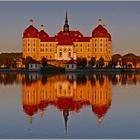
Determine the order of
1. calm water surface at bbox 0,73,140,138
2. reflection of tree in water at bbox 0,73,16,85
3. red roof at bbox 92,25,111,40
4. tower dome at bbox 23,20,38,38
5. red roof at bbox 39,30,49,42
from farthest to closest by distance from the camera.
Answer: red roof at bbox 39,30,49,42
tower dome at bbox 23,20,38,38
red roof at bbox 92,25,111,40
reflection of tree in water at bbox 0,73,16,85
calm water surface at bbox 0,73,140,138

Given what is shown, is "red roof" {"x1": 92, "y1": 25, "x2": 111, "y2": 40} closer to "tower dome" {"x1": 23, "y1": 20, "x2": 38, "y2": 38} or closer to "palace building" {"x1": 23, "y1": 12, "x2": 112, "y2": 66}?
"palace building" {"x1": 23, "y1": 12, "x2": 112, "y2": 66}

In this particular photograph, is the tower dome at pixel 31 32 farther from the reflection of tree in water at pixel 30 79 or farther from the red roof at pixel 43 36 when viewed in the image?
the reflection of tree in water at pixel 30 79

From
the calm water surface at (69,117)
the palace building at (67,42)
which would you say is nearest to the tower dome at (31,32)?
the palace building at (67,42)

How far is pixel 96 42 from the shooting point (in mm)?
46156

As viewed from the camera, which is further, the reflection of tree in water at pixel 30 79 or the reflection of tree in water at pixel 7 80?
the reflection of tree in water at pixel 7 80

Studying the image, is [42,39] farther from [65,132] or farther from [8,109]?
[65,132]

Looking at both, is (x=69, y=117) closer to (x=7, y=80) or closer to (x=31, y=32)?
(x=7, y=80)

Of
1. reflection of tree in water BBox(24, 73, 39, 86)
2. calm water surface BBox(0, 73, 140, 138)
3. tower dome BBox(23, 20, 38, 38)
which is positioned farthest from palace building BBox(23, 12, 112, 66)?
calm water surface BBox(0, 73, 140, 138)

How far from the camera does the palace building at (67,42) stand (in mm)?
45562

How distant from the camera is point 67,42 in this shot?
4506 centimetres

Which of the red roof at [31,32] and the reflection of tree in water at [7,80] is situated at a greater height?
the red roof at [31,32]

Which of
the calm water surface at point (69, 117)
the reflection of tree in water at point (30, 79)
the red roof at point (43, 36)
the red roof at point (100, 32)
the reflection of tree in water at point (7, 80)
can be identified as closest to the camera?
the calm water surface at point (69, 117)

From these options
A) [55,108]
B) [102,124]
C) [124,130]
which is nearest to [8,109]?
[55,108]

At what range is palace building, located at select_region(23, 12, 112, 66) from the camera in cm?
4556
